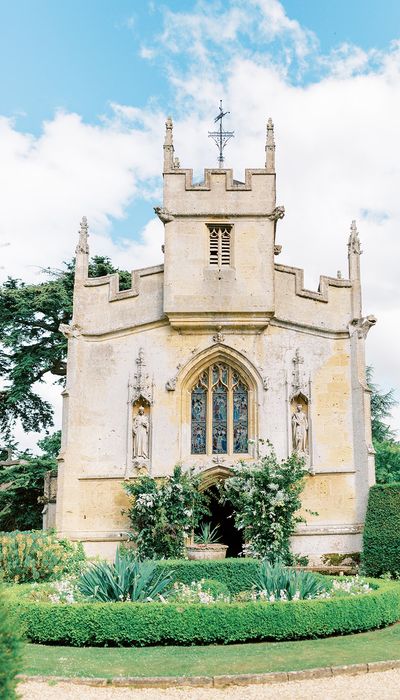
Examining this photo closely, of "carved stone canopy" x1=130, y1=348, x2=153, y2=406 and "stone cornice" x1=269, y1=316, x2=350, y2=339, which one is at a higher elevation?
"stone cornice" x1=269, y1=316, x2=350, y2=339

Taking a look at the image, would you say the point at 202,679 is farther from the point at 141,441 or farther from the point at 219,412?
the point at 219,412

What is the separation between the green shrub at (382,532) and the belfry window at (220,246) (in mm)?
7210

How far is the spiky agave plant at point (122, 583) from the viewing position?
11734 millimetres

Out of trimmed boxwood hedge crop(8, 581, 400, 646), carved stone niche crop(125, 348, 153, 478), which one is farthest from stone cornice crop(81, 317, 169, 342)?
trimmed boxwood hedge crop(8, 581, 400, 646)

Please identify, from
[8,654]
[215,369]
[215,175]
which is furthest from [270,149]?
[8,654]

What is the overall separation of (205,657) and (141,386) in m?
11.3

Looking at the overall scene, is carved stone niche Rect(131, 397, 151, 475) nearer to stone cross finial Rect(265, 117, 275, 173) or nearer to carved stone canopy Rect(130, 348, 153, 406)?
carved stone canopy Rect(130, 348, 153, 406)

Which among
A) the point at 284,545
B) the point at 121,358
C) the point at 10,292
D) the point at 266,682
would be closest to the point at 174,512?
the point at 284,545

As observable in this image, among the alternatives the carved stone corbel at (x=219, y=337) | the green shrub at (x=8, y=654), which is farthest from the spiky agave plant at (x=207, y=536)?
the green shrub at (x=8, y=654)

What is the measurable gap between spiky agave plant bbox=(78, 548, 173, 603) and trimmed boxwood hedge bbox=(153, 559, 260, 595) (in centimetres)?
142

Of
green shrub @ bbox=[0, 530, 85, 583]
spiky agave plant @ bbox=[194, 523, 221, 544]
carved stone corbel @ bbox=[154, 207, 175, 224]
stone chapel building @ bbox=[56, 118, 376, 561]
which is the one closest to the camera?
green shrub @ bbox=[0, 530, 85, 583]

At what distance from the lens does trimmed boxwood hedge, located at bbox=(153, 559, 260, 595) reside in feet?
45.2

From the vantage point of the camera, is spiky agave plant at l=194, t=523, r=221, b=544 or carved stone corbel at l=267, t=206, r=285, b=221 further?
carved stone corbel at l=267, t=206, r=285, b=221

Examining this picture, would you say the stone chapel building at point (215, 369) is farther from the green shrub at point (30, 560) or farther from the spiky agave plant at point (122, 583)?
the spiky agave plant at point (122, 583)
